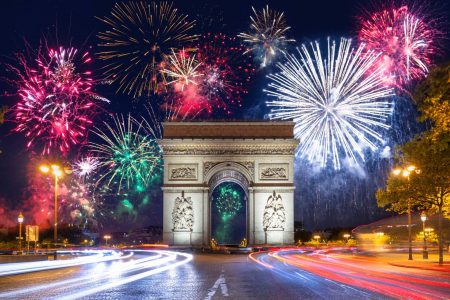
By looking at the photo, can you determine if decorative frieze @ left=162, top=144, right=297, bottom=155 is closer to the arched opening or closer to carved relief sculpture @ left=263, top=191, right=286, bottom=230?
carved relief sculpture @ left=263, top=191, right=286, bottom=230

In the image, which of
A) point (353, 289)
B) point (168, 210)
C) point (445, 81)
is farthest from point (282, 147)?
point (353, 289)

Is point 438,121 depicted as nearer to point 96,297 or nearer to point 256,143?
point 96,297

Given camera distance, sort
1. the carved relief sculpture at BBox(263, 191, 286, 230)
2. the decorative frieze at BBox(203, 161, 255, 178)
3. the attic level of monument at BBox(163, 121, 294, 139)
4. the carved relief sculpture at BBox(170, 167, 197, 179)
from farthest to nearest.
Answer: the attic level of monument at BBox(163, 121, 294, 139) → the decorative frieze at BBox(203, 161, 255, 178) → the carved relief sculpture at BBox(170, 167, 197, 179) → the carved relief sculpture at BBox(263, 191, 286, 230)

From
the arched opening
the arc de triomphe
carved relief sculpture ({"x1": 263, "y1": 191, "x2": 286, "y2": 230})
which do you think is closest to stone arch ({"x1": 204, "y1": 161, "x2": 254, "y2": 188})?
the arc de triomphe

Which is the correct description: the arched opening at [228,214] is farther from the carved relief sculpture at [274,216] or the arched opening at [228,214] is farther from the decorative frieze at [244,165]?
the carved relief sculpture at [274,216]

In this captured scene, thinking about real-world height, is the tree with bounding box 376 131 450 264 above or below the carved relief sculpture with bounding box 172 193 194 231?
above
